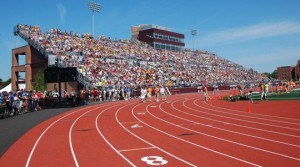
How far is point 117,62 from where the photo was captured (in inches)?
1823

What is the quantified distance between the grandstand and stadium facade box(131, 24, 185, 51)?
556 centimetres

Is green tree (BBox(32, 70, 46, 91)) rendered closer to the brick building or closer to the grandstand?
the brick building

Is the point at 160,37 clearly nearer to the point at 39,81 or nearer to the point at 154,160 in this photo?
the point at 39,81

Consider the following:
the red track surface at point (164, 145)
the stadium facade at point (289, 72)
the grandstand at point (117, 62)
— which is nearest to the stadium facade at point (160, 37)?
the grandstand at point (117, 62)

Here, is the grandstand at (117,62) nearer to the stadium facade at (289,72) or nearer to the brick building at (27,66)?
the brick building at (27,66)

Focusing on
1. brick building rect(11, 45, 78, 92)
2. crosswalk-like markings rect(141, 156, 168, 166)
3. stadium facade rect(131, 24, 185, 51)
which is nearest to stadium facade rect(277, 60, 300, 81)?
stadium facade rect(131, 24, 185, 51)

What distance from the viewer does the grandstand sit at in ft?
127

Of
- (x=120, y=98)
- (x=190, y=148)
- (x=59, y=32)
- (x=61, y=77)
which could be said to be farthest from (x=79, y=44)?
(x=190, y=148)

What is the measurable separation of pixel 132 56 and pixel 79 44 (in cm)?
1032

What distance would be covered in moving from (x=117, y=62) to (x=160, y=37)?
27842mm

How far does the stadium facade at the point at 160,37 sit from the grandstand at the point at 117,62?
18.2 feet

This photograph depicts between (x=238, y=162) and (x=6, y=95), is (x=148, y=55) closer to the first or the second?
(x=6, y=95)

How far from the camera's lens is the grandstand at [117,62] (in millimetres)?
38812

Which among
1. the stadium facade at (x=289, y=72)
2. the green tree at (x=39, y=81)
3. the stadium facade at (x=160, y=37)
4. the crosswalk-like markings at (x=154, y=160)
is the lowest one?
the crosswalk-like markings at (x=154, y=160)
